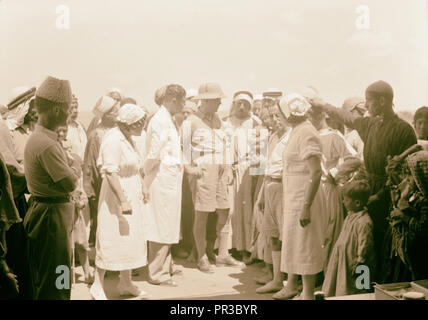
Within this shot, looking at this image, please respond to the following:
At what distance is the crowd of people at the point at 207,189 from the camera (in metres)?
4.09

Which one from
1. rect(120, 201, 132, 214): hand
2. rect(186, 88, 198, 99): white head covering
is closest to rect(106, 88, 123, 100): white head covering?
rect(186, 88, 198, 99): white head covering

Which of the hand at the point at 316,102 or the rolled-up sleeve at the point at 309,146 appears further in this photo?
the hand at the point at 316,102

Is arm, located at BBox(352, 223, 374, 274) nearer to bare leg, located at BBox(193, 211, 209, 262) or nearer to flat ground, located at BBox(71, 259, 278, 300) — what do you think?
flat ground, located at BBox(71, 259, 278, 300)

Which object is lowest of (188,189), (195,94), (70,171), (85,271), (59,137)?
(85,271)

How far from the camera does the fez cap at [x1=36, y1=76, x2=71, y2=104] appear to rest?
409 cm

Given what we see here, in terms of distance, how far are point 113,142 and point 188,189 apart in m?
0.98

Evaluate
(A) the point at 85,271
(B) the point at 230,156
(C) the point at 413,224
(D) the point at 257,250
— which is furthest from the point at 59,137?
(C) the point at 413,224

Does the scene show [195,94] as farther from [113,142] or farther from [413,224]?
[413,224]

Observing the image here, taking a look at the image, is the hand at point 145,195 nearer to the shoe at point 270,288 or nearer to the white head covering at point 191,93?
the white head covering at point 191,93

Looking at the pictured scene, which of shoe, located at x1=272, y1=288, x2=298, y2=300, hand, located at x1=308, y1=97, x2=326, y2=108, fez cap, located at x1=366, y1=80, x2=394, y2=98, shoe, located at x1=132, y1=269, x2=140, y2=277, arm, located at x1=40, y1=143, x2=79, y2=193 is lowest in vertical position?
shoe, located at x1=272, y1=288, x2=298, y2=300

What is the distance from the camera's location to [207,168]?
491cm

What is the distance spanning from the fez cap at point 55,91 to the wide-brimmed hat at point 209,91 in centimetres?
121

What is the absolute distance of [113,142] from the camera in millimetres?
4289

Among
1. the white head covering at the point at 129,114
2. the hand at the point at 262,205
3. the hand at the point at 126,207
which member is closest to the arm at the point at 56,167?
the hand at the point at 126,207
